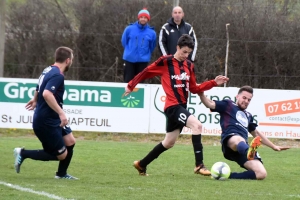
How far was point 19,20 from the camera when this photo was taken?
21484 mm

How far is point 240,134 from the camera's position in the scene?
8.84 m

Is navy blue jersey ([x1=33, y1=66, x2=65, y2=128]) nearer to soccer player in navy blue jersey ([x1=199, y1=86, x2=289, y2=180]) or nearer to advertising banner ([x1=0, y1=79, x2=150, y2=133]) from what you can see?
soccer player in navy blue jersey ([x1=199, y1=86, x2=289, y2=180])

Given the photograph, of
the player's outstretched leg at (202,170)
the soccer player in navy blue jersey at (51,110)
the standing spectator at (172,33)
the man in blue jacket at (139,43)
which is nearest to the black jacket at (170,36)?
the standing spectator at (172,33)

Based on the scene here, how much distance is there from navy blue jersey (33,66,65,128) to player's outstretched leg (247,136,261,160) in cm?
229

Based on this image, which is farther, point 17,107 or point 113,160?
point 17,107

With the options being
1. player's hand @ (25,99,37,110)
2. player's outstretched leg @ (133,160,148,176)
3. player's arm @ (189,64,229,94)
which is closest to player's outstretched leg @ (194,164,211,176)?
player's outstretched leg @ (133,160,148,176)

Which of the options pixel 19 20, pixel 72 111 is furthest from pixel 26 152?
pixel 19 20

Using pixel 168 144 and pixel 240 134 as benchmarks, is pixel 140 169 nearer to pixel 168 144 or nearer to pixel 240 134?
pixel 168 144

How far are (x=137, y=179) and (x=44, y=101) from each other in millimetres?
1523

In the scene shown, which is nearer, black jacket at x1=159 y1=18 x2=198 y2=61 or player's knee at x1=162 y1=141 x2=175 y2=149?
player's knee at x1=162 y1=141 x2=175 y2=149

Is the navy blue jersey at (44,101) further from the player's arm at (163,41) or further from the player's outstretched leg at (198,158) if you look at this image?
the player's arm at (163,41)

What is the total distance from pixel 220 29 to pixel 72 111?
591cm

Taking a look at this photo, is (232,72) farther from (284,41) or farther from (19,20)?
(19,20)

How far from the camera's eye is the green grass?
7.06 metres
